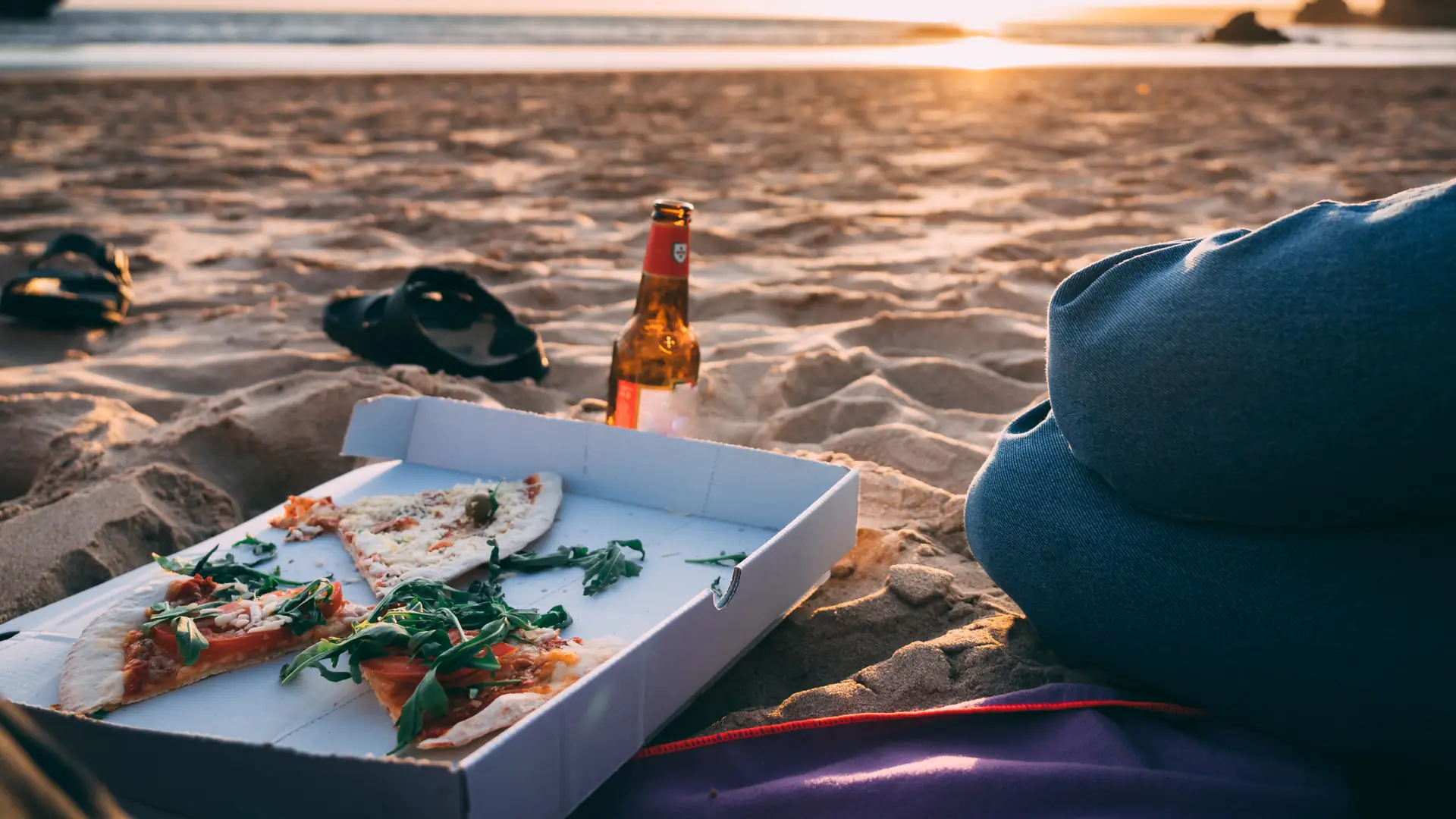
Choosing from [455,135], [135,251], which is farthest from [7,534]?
[455,135]

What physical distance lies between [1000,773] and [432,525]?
3.40 ft

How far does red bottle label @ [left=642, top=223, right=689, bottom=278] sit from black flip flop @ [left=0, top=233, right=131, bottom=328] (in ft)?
6.78

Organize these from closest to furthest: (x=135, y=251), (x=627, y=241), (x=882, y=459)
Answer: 1. (x=882, y=459)
2. (x=135, y=251)
3. (x=627, y=241)

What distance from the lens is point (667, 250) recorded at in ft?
6.50

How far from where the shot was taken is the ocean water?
39.1ft

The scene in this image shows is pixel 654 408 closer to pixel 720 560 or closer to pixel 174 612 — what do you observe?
pixel 720 560

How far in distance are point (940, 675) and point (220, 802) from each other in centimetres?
96

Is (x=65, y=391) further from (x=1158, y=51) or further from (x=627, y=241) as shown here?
(x=1158, y=51)

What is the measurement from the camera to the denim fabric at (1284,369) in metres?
1.11

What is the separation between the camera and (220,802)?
43.3 inches

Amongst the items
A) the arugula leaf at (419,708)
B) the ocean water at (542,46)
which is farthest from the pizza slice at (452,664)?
the ocean water at (542,46)

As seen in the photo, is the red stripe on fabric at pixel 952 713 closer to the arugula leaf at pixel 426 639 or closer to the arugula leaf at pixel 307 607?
the arugula leaf at pixel 426 639

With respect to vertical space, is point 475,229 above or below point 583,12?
below

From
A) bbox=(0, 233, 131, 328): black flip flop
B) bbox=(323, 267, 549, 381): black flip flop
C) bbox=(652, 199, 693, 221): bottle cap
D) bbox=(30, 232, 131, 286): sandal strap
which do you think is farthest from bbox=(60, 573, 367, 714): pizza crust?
bbox=(30, 232, 131, 286): sandal strap
